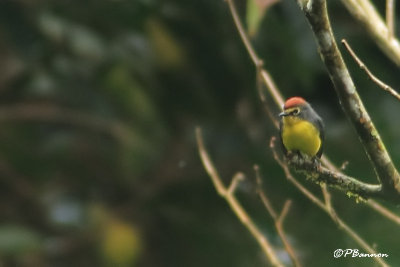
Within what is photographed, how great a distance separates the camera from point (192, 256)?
16.9 feet

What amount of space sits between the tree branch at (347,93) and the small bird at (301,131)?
0.29 metres

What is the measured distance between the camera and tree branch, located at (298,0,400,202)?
1.81 metres

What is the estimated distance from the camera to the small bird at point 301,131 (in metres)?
2.25

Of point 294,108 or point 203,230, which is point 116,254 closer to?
point 203,230

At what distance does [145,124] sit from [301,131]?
10.9ft

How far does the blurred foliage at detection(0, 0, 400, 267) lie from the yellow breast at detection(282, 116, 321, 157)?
194cm

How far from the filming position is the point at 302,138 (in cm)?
224

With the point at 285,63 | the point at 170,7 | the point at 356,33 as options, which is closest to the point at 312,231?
the point at 285,63

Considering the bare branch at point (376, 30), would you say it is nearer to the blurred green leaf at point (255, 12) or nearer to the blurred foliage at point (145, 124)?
the blurred green leaf at point (255, 12)

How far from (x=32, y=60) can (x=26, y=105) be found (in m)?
0.69

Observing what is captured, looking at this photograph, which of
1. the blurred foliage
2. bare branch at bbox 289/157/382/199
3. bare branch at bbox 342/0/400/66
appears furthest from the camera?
the blurred foliage
